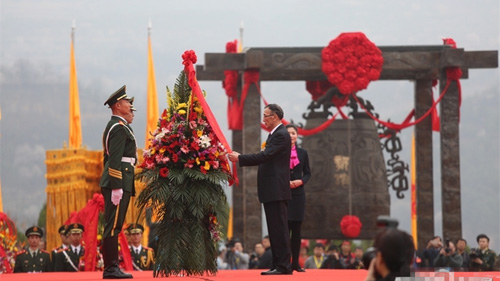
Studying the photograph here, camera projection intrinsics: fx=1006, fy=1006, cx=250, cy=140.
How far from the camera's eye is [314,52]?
1658 centimetres

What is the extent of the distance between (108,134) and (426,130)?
10.2m

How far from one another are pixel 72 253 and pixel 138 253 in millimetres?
802

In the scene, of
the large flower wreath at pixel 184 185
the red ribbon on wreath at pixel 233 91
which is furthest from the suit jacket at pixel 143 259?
the red ribbon on wreath at pixel 233 91

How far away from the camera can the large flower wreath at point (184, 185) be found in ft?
28.9

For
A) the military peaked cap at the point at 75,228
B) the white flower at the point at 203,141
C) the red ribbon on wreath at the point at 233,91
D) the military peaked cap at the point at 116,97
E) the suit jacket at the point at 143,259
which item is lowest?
the suit jacket at the point at 143,259

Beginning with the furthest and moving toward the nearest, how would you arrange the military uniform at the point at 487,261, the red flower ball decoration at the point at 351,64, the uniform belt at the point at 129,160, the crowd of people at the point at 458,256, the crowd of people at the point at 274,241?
1. the red flower ball decoration at the point at 351,64
2. the crowd of people at the point at 458,256
3. the military uniform at the point at 487,261
4. the uniform belt at the point at 129,160
5. the crowd of people at the point at 274,241

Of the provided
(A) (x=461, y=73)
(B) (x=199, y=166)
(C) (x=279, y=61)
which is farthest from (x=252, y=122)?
(B) (x=199, y=166)

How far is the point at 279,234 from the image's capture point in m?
8.73

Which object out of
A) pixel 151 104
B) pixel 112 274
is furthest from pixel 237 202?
pixel 112 274

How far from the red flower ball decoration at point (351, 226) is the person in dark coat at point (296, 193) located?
758 centimetres

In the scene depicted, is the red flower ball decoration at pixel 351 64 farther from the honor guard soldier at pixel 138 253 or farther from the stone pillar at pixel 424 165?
the honor guard soldier at pixel 138 253

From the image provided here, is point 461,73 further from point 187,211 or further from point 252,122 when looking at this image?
point 187,211

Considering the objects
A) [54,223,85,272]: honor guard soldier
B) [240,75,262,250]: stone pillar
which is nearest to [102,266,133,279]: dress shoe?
[54,223,85,272]: honor guard soldier

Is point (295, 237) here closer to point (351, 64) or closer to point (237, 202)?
point (351, 64)
